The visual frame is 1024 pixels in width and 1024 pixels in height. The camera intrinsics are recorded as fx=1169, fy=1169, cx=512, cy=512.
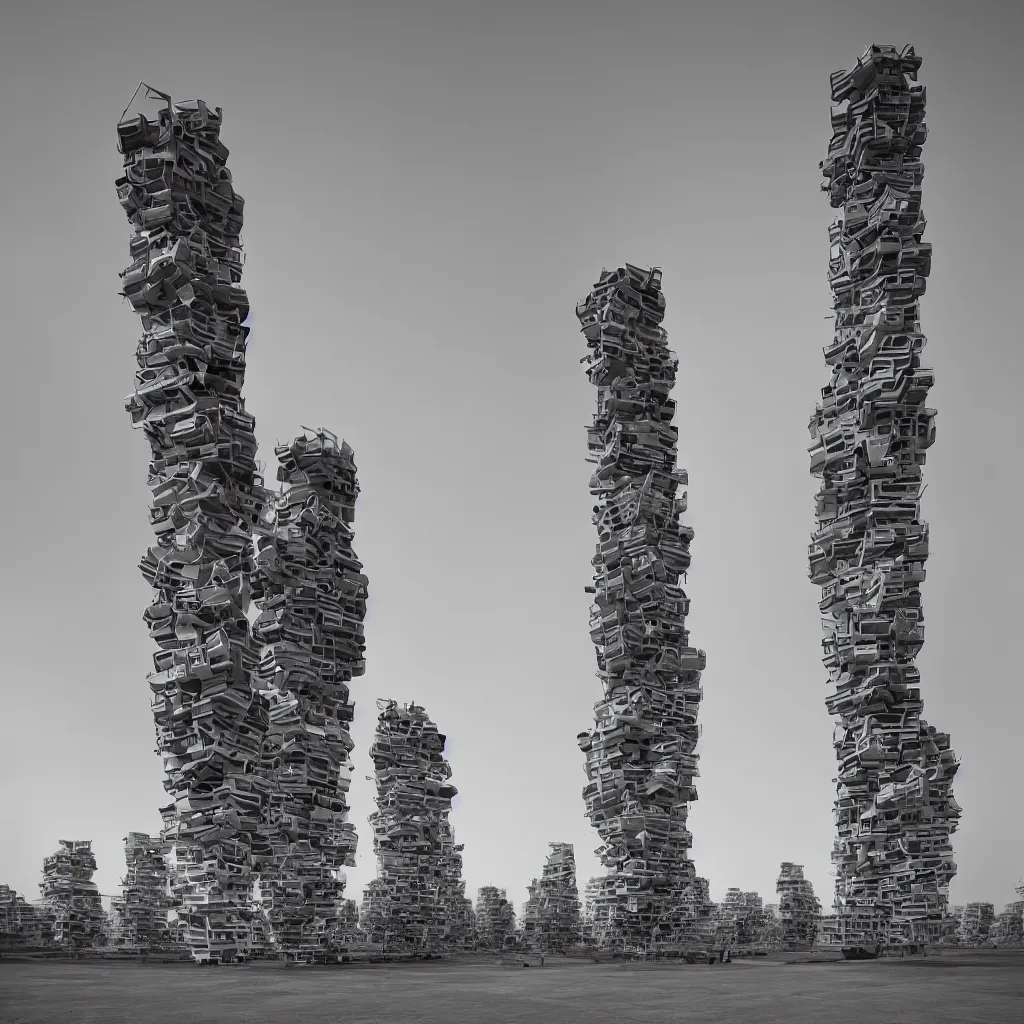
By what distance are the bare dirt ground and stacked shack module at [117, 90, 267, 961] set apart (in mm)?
3262

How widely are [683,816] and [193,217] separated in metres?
24.5

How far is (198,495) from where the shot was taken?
31.5 m

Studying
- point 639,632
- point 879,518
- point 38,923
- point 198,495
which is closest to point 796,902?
point 639,632

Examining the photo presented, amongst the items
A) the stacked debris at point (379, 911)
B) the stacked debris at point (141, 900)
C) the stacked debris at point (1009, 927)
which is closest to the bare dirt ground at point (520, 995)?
the stacked debris at point (379, 911)

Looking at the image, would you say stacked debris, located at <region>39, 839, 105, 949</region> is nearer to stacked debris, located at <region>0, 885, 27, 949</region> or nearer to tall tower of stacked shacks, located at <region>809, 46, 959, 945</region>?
stacked debris, located at <region>0, 885, 27, 949</region>

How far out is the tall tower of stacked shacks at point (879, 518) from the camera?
34.4 metres

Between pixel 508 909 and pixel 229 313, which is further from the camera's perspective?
pixel 508 909

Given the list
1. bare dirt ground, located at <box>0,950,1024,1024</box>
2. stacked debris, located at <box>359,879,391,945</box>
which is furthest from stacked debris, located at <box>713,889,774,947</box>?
bare dirt ground, located at <box>0,950,1024,1024</box>

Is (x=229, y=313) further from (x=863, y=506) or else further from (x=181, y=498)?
(x=863, y=506)

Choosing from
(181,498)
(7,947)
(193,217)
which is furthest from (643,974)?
(7,947)

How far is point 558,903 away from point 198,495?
112ft

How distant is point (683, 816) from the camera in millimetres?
39125

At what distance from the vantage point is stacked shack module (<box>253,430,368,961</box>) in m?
36.2

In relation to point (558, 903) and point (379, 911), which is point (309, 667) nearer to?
point (379, 911)
